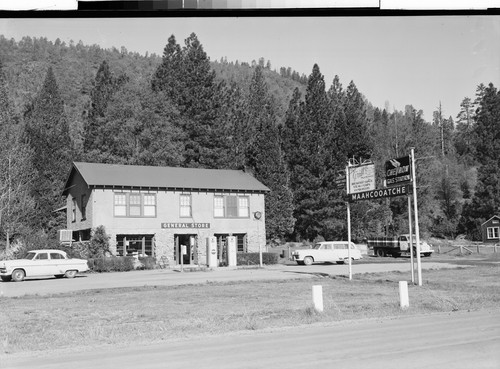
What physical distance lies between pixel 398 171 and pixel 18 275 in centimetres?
1932

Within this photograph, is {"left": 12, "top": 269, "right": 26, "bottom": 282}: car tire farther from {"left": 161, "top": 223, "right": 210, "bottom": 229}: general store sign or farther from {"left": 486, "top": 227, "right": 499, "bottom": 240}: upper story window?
{"left": 486, "top": 227, "right": 499, "bottom": 240}: upper story window

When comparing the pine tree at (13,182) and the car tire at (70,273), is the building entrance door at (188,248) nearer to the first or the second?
the car tire at (70,273)

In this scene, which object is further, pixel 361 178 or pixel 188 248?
pixel 188 248

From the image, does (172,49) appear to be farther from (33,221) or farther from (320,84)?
(33,221)

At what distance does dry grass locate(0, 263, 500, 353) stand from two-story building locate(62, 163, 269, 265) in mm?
16076

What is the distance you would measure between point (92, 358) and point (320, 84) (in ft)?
156

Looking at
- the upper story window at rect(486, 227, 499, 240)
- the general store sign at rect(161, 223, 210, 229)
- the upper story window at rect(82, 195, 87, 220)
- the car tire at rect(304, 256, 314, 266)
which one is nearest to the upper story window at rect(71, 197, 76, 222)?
the upper story window at rect(82, 195, 87, 220)

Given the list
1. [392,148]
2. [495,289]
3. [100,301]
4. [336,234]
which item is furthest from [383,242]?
[100,301]

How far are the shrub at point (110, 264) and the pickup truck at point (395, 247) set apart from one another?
23.9 m

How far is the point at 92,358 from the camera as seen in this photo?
33.2 feet

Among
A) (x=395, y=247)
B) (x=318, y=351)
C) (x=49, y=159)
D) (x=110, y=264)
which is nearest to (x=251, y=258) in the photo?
(x=110, y=264)

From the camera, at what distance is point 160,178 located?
4197 cm

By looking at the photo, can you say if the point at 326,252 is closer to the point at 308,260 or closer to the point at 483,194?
the point at 308,260

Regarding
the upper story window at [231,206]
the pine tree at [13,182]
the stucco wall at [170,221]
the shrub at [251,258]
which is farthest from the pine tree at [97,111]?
the shrub at [251,258]
